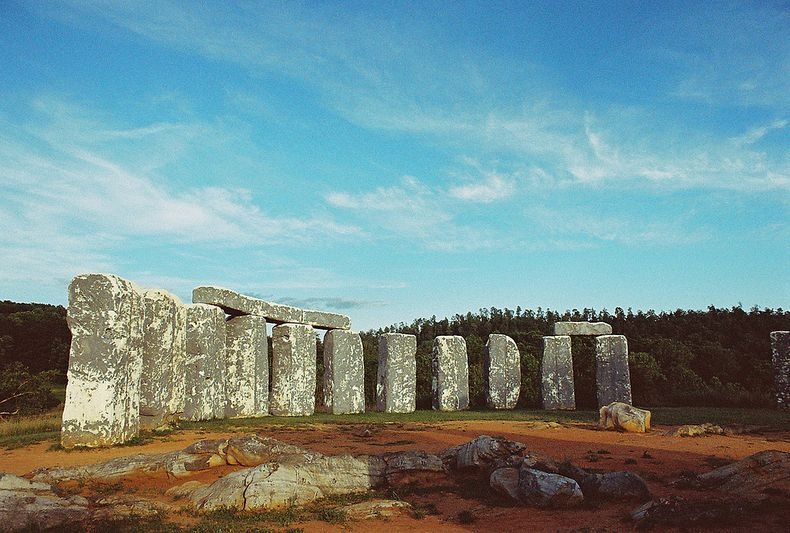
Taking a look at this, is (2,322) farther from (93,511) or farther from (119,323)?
(93,511)

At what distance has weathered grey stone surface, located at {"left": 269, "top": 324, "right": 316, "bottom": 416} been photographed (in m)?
16.9

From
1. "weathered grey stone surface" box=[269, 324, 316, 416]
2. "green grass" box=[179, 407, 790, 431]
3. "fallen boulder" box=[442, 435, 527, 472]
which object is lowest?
"green grass" box=[179, 407, 790, 431]

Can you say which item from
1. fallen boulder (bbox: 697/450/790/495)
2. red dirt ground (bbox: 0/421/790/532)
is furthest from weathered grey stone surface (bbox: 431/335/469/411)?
fallen boulder (bbox: 697/450/790/495)

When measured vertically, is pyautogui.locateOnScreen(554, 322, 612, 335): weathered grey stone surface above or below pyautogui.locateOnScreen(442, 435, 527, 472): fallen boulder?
above

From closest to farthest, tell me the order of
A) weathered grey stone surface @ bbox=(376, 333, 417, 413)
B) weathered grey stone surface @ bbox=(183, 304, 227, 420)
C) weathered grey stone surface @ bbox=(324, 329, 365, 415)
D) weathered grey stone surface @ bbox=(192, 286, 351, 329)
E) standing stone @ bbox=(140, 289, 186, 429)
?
standing stone @ bbox=(140, 289, 186, 429), weathered grey stone surface @ bbox=(183, 304, 227, 420), weathered grey stone surface @ bbox=(192, 286, 351, 329), weathered grey stone surface @ bbox=(324, 329, 365, 415), weathered grey stone surface @ bbox=(376, 333, 417, 413)

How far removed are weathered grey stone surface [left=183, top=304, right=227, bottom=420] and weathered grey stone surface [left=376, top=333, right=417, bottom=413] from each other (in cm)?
517

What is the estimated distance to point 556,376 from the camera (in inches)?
758

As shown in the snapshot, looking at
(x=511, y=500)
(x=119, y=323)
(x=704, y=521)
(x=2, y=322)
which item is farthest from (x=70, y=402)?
(x=2, y=322)

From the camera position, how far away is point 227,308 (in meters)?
16.3

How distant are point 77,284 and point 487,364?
40.9 feet

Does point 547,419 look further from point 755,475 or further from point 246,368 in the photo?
point 755,475

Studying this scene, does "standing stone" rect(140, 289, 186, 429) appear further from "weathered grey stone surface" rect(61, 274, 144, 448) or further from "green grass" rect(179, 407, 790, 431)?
"weathered grey stone surface" rect(61, 274, 144, 448)

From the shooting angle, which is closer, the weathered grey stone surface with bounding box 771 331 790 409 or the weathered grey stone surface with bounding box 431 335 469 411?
the weathered grey stone surface with bounding box 771 331 790 409

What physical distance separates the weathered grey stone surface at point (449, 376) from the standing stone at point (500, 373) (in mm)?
750
